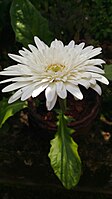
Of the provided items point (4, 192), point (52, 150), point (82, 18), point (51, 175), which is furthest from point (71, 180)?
point (82, 18)

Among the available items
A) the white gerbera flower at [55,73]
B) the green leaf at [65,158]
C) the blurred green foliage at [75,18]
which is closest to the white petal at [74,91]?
the white gerbera flower at [55,73]

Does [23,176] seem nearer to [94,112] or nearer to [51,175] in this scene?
[51,175]

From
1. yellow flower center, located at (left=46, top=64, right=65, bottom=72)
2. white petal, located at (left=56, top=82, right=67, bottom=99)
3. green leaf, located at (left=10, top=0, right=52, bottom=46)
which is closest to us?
white petal, located at (left=56, top=82, right=67, bottom=99)

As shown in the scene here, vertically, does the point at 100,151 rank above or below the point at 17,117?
below

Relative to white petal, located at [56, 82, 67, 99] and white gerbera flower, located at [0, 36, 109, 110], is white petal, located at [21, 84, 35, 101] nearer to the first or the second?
white gerbera flower, located at [0, 36, 109, 110]

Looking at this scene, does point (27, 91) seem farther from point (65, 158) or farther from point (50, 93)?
point (65, 158)

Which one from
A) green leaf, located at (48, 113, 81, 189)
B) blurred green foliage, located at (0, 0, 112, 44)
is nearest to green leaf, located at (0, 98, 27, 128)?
green leaf, located at (48, 113, 81, 189)
